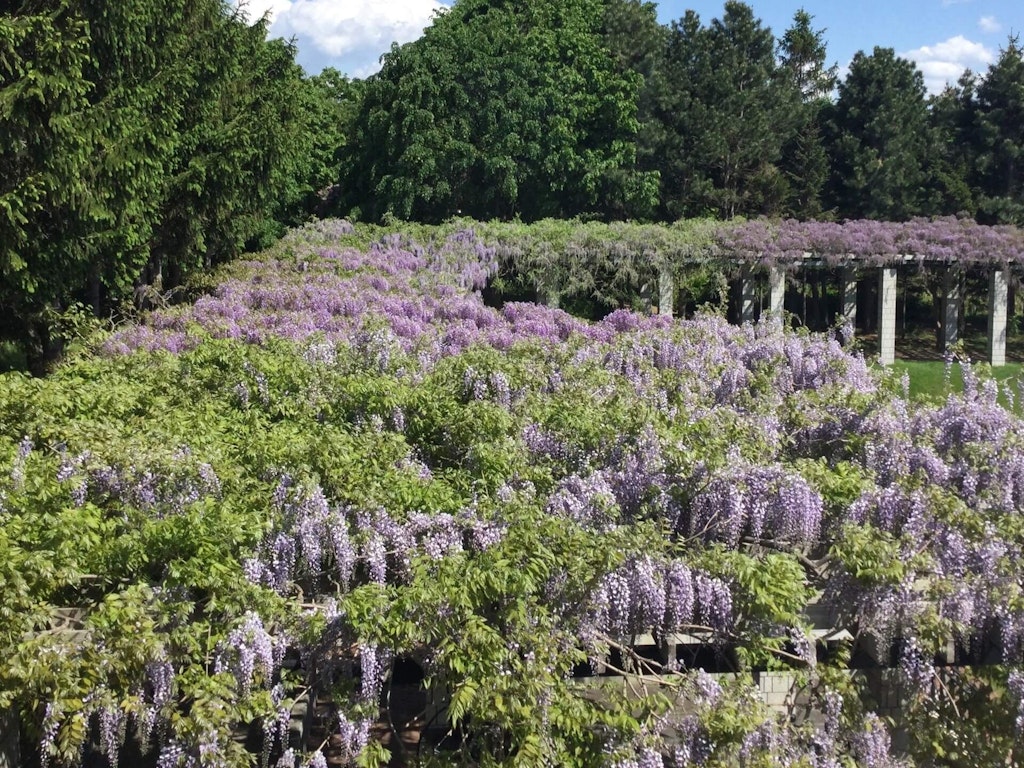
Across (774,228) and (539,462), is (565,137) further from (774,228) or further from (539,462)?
(539,462)

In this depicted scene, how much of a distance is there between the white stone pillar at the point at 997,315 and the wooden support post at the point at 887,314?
277 cm

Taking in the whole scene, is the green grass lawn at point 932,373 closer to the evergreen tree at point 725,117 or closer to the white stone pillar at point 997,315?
the white stone pillar at point 997,315

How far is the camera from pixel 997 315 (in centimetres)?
2534

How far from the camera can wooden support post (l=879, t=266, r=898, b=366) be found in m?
24.8

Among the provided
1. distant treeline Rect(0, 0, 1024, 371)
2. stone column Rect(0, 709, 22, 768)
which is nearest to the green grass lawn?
distant treeline Rect(0, 0, 1024, 371)

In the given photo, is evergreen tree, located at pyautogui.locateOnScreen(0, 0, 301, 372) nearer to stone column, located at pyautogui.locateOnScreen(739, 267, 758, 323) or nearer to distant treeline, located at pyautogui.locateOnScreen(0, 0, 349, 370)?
distant treeline, located at pyautogui.locateOnScreen(0, 0, 349, 370)

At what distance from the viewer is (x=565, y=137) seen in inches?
1124

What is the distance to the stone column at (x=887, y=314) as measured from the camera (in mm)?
24828

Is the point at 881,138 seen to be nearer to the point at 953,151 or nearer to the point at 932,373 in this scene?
the point at 953,151

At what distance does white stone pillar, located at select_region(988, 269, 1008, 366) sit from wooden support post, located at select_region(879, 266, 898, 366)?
2.77m

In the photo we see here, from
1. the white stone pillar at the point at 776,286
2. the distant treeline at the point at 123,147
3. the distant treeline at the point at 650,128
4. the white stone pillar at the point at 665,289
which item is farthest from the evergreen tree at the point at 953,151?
the distant treeline at the point at 123,147

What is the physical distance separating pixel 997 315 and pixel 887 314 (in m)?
3.12

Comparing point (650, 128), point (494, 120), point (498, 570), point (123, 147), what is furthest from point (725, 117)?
point (498, 570)

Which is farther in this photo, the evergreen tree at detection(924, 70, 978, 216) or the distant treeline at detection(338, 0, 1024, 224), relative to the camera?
the evergreen tree at detection(924, 70, 978, 216)
